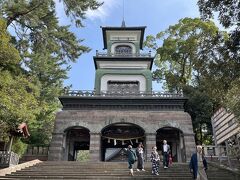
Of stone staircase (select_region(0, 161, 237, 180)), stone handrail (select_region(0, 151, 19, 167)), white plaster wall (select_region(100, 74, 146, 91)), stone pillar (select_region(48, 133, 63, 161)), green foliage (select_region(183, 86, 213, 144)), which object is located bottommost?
stone staircase (select_region(0, 161, 237, 180))

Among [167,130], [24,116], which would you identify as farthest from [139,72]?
[24,116]

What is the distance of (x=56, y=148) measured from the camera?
20.0m

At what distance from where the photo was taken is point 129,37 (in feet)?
91.7

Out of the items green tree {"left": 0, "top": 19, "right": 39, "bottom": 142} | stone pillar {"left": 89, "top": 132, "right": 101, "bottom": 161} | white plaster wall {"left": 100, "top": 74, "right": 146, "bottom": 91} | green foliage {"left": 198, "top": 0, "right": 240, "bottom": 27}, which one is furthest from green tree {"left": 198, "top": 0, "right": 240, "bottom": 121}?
white plaster wall {"left": 100, "top": 74, "right": 146, "bottom": 91}

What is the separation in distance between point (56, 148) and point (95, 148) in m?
2.84

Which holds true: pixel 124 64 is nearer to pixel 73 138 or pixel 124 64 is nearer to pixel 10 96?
pixel 73 138

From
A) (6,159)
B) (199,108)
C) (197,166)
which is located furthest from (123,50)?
(197,166)

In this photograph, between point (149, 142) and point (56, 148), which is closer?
point (56, 148)

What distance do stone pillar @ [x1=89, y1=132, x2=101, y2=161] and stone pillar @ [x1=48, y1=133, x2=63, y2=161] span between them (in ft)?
7.28

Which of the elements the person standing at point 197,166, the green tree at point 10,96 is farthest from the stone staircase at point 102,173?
the green tree at point 10,96

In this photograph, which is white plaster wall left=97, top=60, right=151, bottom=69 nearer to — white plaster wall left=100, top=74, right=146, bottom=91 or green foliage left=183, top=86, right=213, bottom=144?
white plaster wall left=100, top=74, right=146, bottom=91

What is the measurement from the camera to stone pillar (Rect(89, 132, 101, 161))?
19703mm

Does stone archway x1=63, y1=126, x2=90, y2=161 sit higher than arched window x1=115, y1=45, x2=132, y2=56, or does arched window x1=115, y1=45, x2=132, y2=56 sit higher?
arched window x1=115, y1=45, x2=132, y2=56

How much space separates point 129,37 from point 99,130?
1128 centimetres
